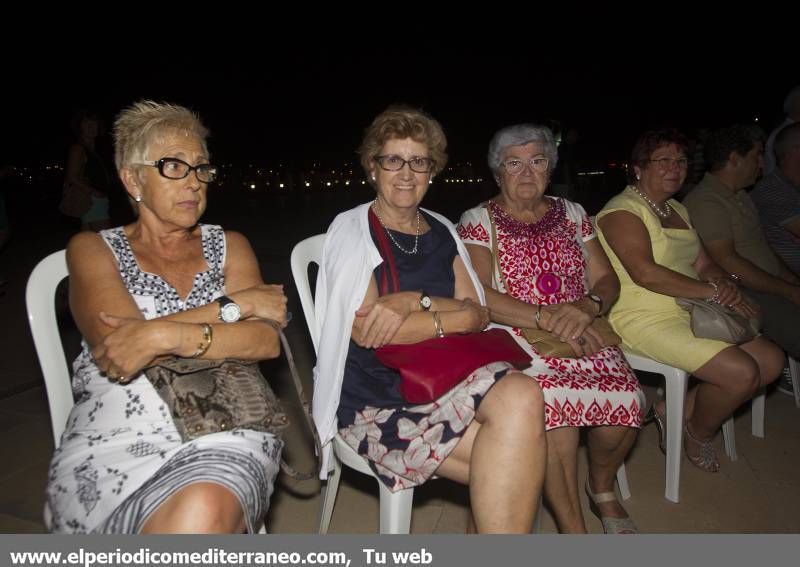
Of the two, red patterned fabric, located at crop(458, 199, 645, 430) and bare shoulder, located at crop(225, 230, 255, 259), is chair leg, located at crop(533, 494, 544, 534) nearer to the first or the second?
red patterned fabric, located at crop(458, 199, 645, 430)

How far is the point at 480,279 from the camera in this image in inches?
101

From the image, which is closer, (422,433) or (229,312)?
(229,312)

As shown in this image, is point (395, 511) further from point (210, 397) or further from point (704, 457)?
point (704, 457)

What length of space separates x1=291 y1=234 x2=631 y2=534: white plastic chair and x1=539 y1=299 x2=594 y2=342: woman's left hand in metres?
0.76

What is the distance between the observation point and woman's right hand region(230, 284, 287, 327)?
1.81m

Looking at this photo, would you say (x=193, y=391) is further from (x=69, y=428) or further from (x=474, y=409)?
(x=474, y=409)

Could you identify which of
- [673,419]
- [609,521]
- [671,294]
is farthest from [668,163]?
Answer: [609,521]

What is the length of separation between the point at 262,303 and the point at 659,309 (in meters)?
2.15

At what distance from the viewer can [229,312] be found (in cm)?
176

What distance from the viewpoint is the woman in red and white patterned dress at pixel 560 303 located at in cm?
218

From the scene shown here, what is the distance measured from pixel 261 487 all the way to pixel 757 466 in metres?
2.83

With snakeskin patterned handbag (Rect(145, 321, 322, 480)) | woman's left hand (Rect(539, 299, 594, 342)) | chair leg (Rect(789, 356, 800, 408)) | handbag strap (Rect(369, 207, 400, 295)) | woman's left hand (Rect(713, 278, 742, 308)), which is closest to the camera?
snakeskin patterned handbag (Rect(145, 321, 322, 480))

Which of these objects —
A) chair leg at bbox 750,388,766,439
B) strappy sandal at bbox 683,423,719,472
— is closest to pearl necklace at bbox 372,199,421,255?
strappy sandal at bbox 683,423,719,472

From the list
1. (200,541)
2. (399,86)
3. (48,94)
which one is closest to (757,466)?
(200,541)
